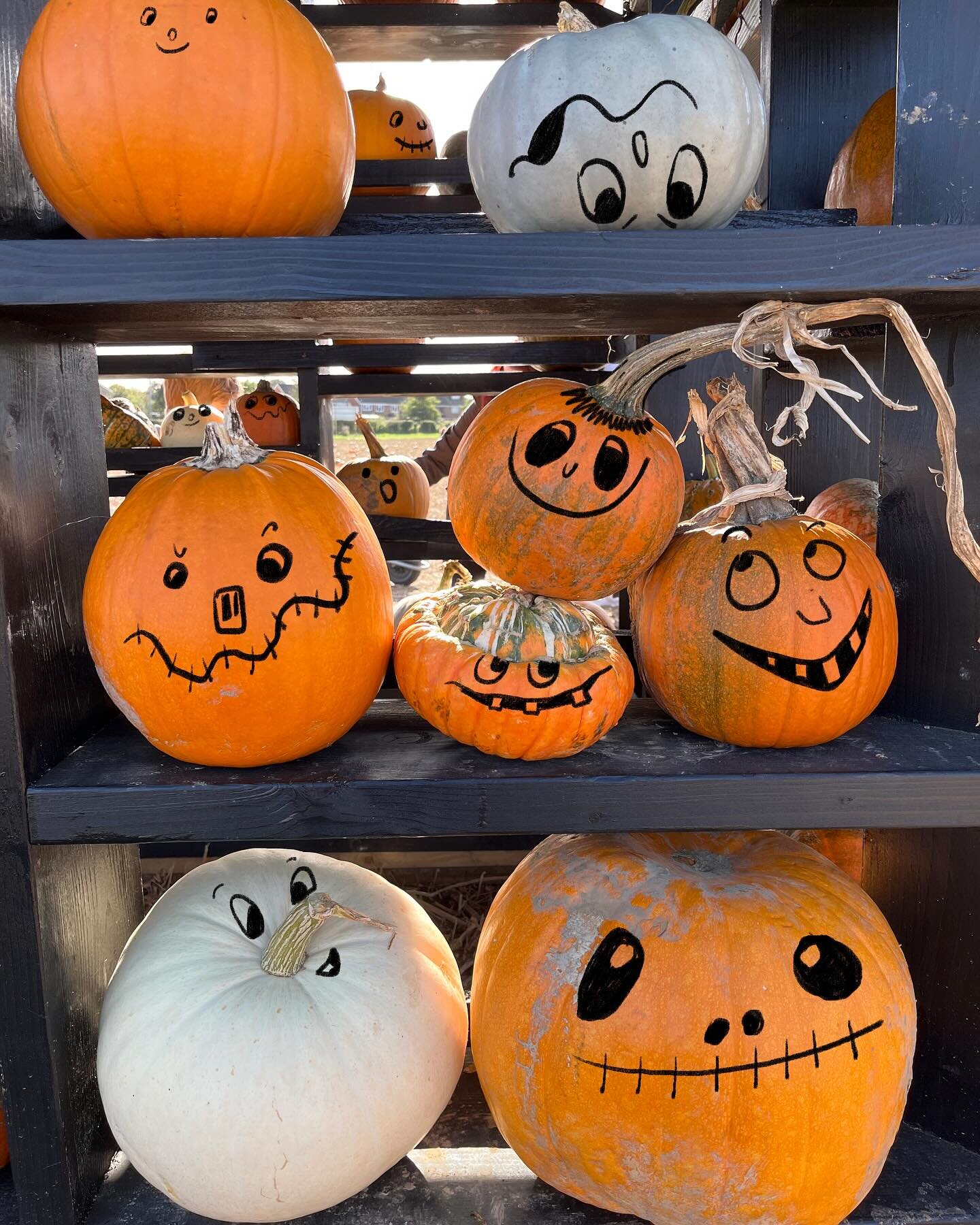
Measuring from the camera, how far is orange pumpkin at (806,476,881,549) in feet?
5.64

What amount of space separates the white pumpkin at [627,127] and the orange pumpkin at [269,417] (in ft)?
12.0

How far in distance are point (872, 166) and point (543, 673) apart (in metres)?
1.20

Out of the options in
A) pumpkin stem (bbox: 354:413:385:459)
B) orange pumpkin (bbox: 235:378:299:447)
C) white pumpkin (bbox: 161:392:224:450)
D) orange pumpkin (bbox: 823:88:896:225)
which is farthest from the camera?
white pumpkin (bbox: 161:392:224:450)

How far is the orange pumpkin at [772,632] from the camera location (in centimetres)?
123

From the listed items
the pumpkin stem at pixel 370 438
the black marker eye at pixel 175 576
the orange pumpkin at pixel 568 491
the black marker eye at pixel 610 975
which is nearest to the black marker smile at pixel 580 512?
the orange pumpkin at pixel 568 491

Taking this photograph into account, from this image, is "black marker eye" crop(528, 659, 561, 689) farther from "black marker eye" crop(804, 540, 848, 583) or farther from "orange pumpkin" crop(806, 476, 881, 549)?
"orange pumpkin" crop(806, 476, 881, 549)

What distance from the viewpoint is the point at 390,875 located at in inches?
111

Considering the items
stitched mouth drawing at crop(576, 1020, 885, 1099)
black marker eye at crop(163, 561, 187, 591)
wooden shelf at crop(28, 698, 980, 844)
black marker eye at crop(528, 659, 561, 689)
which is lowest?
stitched mouth drawing at crop(576, 1020, 885, 1099)

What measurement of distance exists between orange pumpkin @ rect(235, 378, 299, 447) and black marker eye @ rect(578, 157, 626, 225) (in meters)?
3.70

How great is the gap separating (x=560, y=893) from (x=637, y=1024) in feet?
0.66

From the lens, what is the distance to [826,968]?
124 cm

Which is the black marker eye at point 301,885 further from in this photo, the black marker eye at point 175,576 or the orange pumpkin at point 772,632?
the orange pumpkin at point 772,632

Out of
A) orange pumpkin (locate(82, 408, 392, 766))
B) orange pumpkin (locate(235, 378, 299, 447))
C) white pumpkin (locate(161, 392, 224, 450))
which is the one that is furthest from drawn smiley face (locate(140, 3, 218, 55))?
white pumpkin (locate(161, 392, 224, 450))

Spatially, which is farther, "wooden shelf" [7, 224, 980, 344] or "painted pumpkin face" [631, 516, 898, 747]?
"painted pumpkin face" [631, 516, 898, 747]
